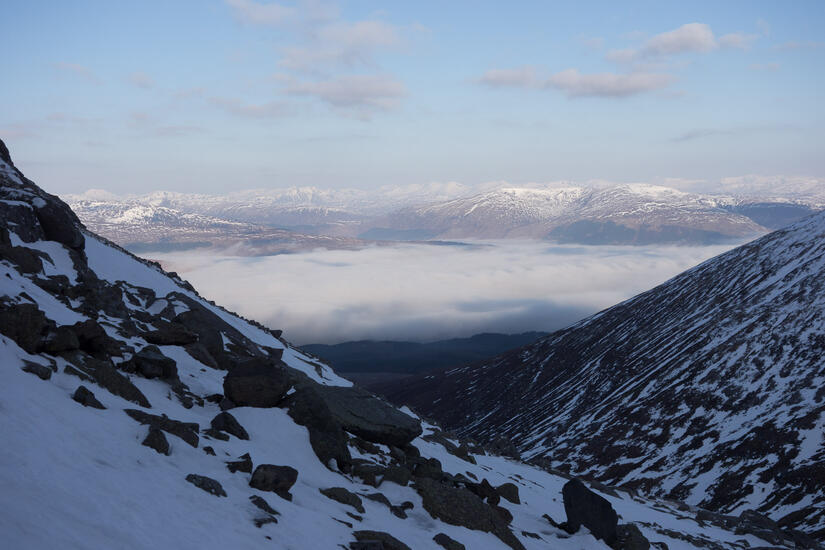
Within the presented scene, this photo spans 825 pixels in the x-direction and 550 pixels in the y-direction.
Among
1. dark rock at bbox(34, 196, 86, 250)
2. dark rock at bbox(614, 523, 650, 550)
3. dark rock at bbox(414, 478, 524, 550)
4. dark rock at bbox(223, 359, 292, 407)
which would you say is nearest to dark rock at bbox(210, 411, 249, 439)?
dark rock at bbox(223, 359, 292, 407)

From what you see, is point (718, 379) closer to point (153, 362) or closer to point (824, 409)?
point (824, 409)

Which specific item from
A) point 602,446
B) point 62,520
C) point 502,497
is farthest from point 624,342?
point 62,520

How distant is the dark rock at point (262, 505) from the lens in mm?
16297

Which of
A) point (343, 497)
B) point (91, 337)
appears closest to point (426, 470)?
point (343, 497)

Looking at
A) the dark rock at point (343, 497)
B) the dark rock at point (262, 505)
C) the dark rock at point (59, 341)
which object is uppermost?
the dark rock at point (59, 341)

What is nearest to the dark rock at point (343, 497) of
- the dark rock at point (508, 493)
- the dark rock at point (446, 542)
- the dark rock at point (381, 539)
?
the dark rock at point (381, 539)

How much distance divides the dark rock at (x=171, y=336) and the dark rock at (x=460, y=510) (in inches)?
535

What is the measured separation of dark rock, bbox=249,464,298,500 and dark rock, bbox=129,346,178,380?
24.7 ft

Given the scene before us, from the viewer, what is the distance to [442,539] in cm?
1900

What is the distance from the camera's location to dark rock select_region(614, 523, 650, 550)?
86.4 feet

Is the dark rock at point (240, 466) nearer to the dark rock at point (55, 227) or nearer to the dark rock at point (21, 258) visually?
the dark rock at point (21, 258)

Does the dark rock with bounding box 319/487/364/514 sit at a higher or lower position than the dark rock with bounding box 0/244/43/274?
lower

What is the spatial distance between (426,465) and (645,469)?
9789 centimetres

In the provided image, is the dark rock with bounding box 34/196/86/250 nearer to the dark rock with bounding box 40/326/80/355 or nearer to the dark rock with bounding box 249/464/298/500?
the dark rock with bounding box 40/326/80/355
